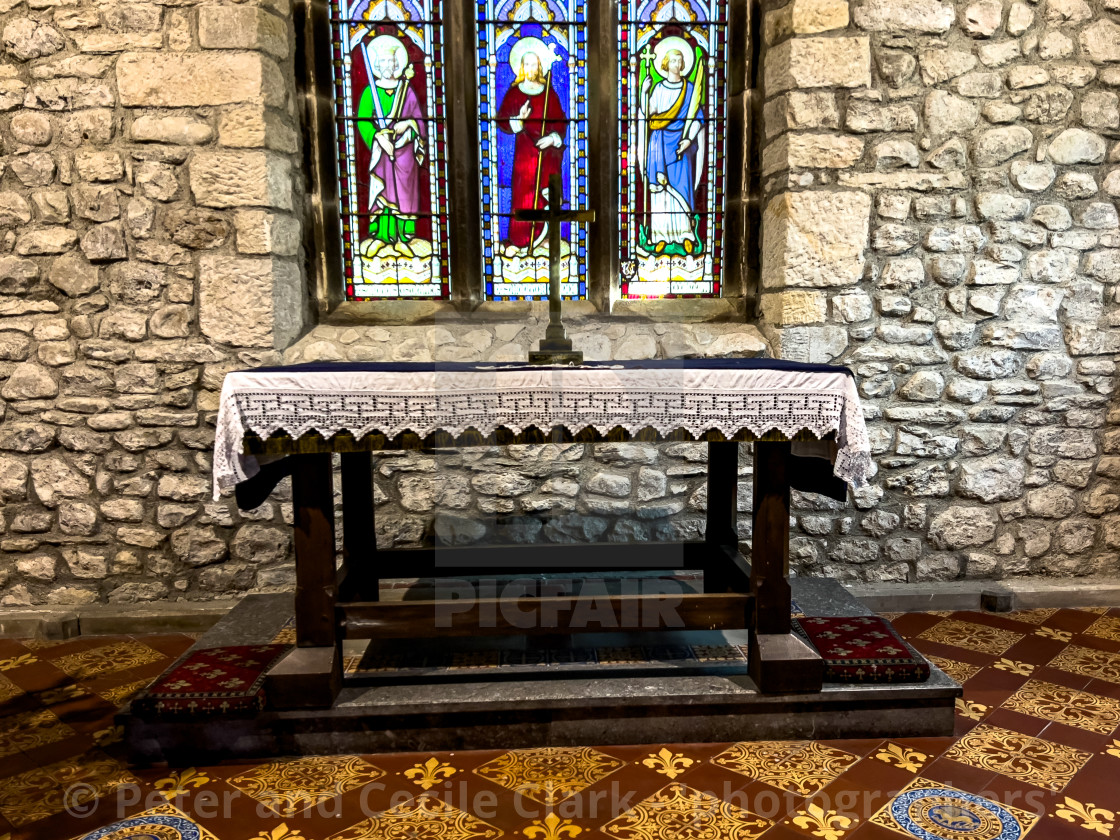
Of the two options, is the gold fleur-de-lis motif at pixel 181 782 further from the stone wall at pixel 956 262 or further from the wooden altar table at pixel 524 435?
the stone wall at pixel 956 262

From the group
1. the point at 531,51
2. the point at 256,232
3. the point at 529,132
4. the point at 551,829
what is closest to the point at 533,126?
the point at 529,132

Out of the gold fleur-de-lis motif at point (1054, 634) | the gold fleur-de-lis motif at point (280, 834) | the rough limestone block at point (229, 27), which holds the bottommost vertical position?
the gold fleur-de-lis motif at point (1054, 634)

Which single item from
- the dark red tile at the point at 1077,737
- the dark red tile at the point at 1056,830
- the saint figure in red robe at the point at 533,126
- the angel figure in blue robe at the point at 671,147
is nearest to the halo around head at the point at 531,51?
the saint figure in red robe at the point at 533,126

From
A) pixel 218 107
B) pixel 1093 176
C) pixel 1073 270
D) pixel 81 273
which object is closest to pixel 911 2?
pixel 1093 176

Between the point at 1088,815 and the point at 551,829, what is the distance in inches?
54.4

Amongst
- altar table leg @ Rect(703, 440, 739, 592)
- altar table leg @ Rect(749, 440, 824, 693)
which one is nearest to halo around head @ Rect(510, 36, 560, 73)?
altar table leg @ Rect(703, 440, 739, 592)

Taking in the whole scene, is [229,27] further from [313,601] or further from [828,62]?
[828,62]

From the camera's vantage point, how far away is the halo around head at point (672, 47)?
366 centimetres

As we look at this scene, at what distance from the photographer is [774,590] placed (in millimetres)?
2471

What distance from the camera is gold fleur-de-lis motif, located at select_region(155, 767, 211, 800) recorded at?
2146mm

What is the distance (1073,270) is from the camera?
11.3 ft

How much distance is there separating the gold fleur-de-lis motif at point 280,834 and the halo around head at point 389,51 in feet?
10.2

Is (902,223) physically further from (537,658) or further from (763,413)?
(537,658)

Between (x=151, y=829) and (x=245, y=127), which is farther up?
(x=245, y=127)
